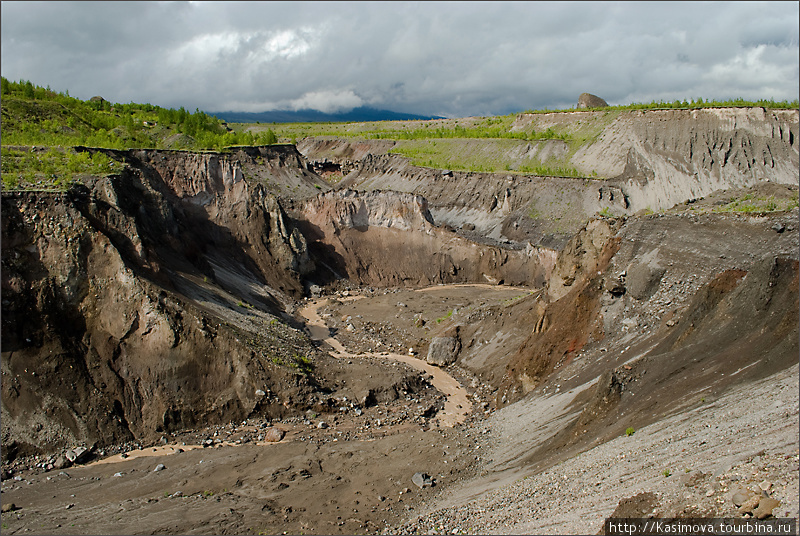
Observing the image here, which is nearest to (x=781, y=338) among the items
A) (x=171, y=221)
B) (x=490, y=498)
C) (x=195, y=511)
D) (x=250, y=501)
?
(x=490, y=498)

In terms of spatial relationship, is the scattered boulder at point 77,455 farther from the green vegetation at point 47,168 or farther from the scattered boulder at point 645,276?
the scattered boulder at point 645,276

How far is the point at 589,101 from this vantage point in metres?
75.6

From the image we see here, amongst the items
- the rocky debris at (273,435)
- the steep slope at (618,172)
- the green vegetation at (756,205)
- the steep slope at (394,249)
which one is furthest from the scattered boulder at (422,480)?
the steep slope at (618,172)

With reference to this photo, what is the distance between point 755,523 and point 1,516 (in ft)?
54.7

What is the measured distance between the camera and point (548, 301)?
2611 centimetres

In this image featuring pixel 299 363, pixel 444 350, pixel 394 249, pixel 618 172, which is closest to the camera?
pixel 299 363

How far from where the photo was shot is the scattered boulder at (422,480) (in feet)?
55.8

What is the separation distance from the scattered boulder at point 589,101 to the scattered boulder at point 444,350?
56.7 m

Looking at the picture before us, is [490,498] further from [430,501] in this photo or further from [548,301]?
[548,301]

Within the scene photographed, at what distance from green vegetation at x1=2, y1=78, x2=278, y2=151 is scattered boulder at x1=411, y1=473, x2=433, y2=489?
3079 centimetres

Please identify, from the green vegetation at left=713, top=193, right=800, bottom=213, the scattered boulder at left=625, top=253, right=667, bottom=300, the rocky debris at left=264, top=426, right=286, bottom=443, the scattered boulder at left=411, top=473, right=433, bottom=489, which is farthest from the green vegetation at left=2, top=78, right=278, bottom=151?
the green vegetation at left=713, top=193, right=800, bottom=213

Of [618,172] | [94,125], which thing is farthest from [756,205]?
[94,125]

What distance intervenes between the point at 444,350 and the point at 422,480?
1178 centimetres

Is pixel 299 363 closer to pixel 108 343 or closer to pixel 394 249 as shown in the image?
pixel 108 343
